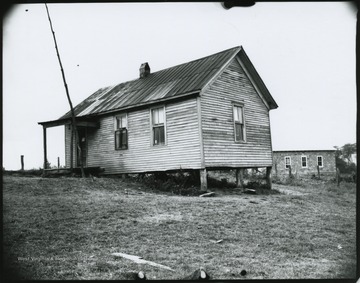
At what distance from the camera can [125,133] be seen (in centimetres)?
1880

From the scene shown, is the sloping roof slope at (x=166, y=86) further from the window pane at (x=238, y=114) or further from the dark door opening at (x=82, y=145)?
the window pane at (x=238, y=114)

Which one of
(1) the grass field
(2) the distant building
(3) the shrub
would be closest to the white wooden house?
(3) the shrub

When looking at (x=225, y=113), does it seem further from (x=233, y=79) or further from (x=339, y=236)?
(x=339, y=236)

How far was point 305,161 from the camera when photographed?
42781 millimetres

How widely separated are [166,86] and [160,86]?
21.8 inches

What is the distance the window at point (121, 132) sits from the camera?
18781mm

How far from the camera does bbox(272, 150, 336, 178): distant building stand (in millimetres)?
42406

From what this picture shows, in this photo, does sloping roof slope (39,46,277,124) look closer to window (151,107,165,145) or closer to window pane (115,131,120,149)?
window (151,107,165,145)

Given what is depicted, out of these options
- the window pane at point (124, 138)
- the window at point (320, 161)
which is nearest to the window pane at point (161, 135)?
the window pane at point (124, 138)

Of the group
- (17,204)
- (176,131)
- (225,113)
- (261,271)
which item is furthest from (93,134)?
(261,271)

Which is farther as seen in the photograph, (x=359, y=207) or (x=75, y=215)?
(x=75, y=215)

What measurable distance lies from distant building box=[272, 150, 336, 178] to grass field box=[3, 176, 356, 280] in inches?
1165

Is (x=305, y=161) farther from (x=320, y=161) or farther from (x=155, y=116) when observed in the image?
(x=155, y=116)

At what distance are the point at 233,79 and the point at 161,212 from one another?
8.65 meters
